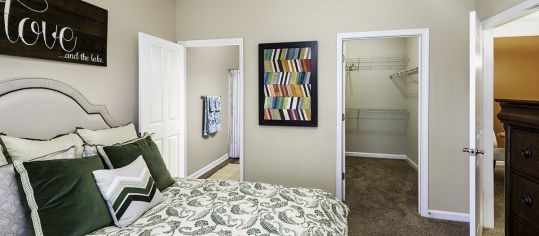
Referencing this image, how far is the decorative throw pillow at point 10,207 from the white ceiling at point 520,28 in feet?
18.0

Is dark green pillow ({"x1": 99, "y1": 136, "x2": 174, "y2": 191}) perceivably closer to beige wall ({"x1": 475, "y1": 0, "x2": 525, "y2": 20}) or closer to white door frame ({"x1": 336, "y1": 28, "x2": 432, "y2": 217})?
white door frame ({"x1": 336, "y1": 28, "x2": 432, "y2": 217})

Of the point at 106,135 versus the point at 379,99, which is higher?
the point at 379,99

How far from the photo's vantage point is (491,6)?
2.51 meters

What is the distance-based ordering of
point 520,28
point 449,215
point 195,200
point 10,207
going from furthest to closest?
point 520,28
point 449,215
point 195,200
point 10,207

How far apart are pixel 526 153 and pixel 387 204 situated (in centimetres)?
189

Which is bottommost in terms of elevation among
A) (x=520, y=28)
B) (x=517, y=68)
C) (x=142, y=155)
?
(x=142, y=155)

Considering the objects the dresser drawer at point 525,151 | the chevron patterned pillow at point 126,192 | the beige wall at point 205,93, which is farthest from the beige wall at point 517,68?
the chevron patterned pillow at point 126,192

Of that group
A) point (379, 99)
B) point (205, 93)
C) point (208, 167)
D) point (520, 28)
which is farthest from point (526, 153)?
point (379, 99)

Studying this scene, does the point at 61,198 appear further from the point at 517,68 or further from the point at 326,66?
the point at 517,68

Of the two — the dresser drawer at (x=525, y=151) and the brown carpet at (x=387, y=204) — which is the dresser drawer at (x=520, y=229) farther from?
the brown carpet at (x=387, y=204)

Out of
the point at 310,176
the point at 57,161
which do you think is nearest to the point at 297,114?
the point at 310,176

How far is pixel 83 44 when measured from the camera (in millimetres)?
2355

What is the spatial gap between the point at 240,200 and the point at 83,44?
185 centimetres

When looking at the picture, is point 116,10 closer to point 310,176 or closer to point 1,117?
point 1,117
